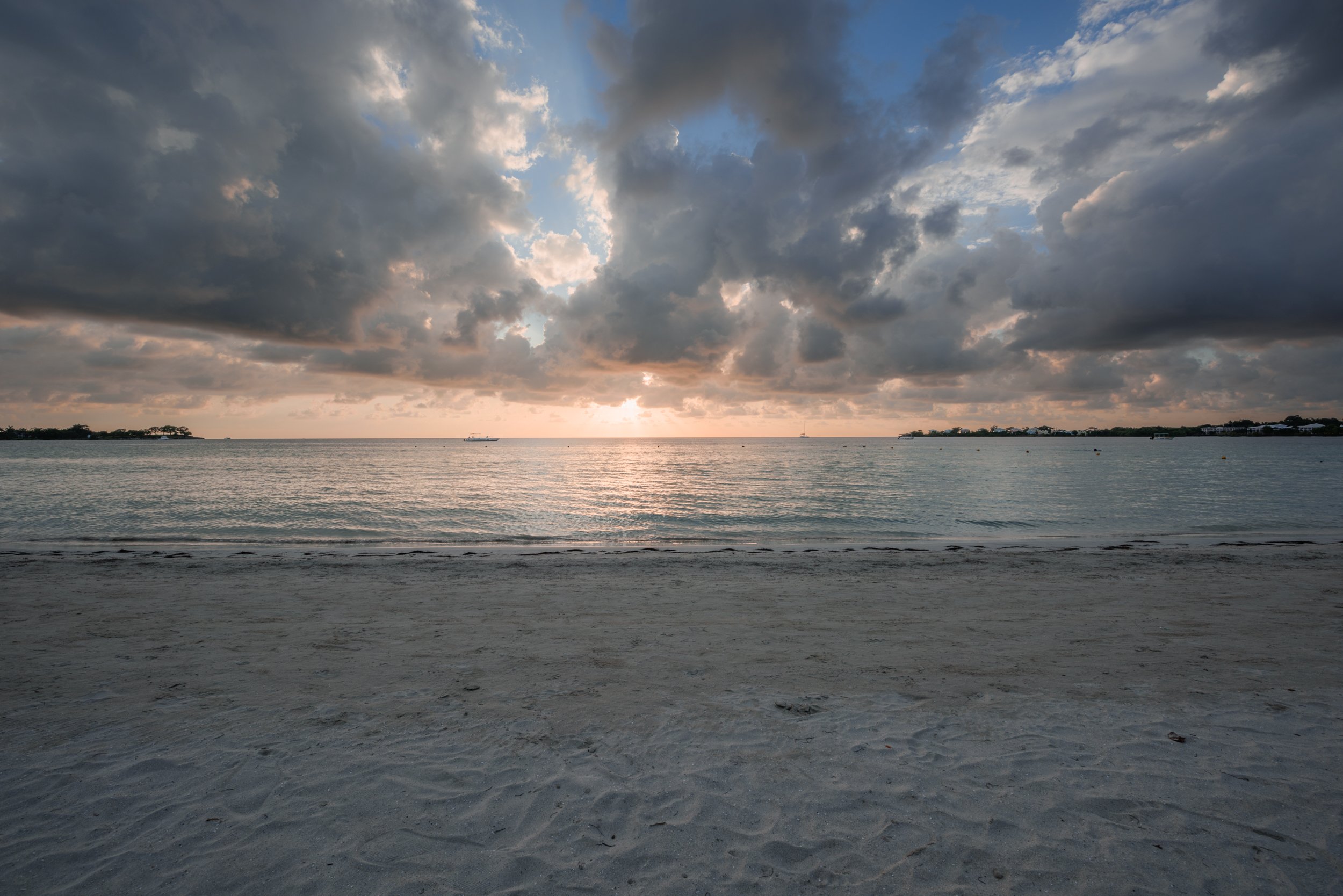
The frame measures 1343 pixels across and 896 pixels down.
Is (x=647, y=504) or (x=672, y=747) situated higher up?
(x=672, y=747)

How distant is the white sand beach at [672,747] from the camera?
3.92 meters

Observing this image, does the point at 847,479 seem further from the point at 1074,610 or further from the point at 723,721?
the point at 723,721

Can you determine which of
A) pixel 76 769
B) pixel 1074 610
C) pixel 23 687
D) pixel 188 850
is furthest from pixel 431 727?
pixel 1074 610

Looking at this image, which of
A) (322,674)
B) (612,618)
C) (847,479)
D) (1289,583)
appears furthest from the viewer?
(847,479)

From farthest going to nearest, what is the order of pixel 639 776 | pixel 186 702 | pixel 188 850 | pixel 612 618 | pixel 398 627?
pixel 612 618, pixel 398 627, pixel 186 702, pixel 639 776, pixel 188 850

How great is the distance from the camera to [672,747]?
5.54 meters

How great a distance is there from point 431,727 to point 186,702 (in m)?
3.14

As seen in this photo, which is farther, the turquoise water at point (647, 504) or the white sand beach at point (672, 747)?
the turquoise water at point (647, 504)

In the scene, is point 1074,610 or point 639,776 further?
point 1074,610

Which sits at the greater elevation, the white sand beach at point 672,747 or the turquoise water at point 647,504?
the white sand beach at point 672,747

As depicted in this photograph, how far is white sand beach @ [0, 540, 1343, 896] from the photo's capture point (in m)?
3.92

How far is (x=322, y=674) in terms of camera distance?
289 inches

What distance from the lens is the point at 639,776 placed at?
16.4 ft

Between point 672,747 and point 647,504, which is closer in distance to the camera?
point 672,747
